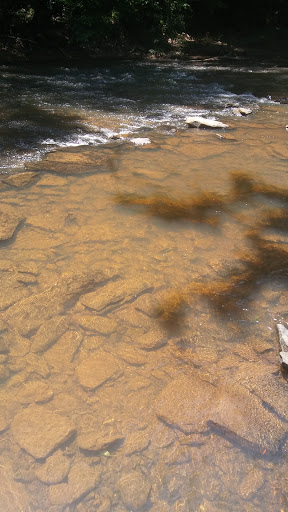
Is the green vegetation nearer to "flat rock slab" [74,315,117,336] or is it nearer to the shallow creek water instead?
the shallow creek water

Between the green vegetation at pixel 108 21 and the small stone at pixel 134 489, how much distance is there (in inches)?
603

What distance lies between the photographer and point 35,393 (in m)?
2.36

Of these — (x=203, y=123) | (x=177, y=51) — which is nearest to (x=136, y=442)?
(x=203, y=123)

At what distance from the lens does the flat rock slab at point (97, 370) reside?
245 centimetres

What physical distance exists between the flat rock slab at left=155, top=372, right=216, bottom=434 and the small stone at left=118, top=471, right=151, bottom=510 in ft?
1.18

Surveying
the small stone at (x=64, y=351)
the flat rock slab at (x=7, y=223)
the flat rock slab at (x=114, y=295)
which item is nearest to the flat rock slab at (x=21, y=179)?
the flat rock slab at (x=7, y=223)

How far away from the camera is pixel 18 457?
6.66 feet

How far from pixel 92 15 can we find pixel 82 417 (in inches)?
620

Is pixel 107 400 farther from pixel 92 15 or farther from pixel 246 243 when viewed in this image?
pixel 92 15

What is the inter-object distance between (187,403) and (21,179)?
3.64m

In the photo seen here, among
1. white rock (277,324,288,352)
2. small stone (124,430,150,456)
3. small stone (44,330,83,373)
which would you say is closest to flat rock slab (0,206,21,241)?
small stone (44,330,83,373)

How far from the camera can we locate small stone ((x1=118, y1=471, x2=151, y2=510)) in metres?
1.88

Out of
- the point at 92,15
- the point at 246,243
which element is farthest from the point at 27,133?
the point at 92,15

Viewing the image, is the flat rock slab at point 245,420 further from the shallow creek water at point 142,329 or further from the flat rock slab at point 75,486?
the flat rock slab at point 75,486
